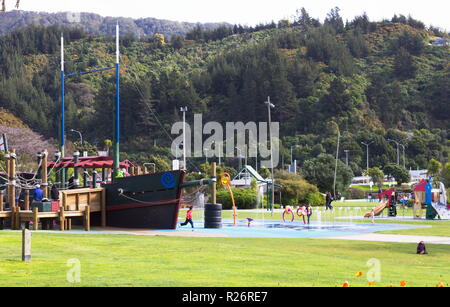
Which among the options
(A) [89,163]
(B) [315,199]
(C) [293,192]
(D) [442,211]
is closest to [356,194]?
(B) [315,199]

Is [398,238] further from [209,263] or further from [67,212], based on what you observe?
[209,263]

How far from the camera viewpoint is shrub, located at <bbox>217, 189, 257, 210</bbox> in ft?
199

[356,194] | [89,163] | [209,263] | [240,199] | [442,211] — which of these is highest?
[89,163]

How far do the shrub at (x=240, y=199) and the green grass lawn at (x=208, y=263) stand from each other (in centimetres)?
3570

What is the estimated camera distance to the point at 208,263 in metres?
Answer: 17.1

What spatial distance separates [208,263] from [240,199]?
4470 cm

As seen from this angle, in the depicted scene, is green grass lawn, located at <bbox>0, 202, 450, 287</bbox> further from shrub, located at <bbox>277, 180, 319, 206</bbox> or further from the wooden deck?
shrub, located at <bbox>277, 180, 319, 206</bbox>

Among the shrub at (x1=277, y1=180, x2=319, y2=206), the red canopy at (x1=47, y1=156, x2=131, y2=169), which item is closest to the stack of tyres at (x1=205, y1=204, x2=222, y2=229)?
the red canopy at (x1=47, y1=156, x2=131, y2=169)

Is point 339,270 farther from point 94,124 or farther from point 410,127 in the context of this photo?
point 410,127

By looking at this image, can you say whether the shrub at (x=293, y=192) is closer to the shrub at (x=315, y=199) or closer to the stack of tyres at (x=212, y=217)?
the shrub at (x=315, y=199)

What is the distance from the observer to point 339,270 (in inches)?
648

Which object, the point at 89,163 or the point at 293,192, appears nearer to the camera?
the point at 89,163

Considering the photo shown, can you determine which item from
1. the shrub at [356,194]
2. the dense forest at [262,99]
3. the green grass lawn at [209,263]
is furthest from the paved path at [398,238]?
the dense forest at [262,99]
